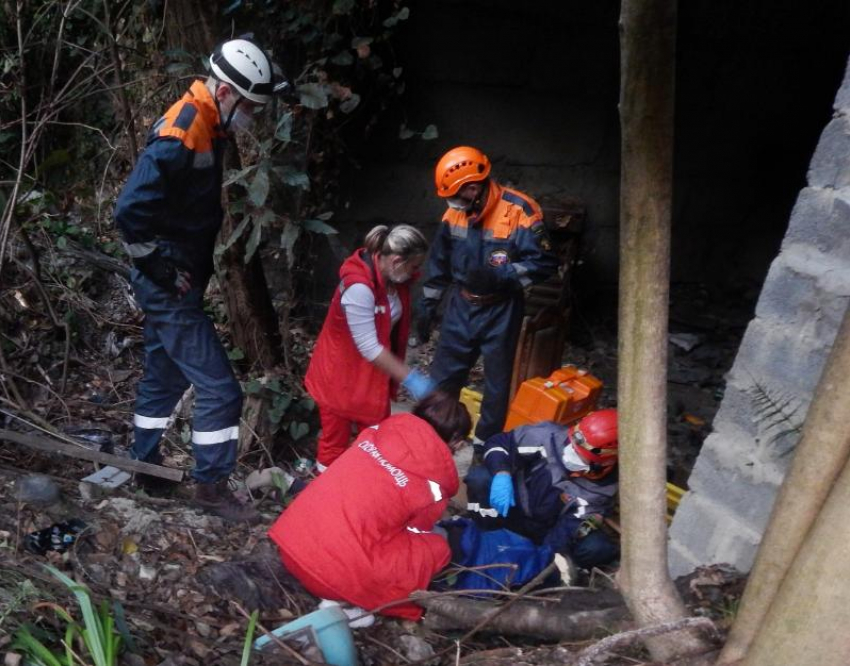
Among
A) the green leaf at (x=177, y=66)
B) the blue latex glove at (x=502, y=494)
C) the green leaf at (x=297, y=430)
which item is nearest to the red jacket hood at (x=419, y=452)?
the blue latex glove at (x=502, y=494)

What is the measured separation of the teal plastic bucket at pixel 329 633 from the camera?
2416 millimetres

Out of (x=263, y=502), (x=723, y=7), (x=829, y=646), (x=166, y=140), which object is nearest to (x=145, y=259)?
(x=166, y=140)

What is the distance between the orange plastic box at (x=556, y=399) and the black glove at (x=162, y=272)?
78.3 inches

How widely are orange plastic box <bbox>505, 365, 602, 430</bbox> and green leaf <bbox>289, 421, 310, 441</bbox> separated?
45.8 inches

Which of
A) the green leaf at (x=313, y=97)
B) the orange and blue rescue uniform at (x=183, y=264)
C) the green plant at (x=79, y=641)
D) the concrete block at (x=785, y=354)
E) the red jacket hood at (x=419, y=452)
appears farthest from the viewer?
the green leaf at (x=313, y=97)

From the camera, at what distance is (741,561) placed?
2654 mm

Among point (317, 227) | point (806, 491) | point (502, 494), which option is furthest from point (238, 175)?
point (806, 491)

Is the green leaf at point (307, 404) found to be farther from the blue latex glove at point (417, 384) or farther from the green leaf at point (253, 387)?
the blue latex glove at point (417, 384)

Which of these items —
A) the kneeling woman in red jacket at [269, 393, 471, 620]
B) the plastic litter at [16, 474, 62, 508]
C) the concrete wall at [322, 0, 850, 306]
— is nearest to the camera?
the kneeling woman in red jacket at [269, 393, 471, 620]

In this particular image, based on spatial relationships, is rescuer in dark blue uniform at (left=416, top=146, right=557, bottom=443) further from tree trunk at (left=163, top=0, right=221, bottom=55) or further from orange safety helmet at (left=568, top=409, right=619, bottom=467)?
tree trunk at (left=163, top=0, right=221, bottom=55)

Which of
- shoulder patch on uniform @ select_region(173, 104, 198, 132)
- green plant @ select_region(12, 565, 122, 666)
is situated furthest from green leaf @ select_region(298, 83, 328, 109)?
green plant @ select_region(12, 565, 122, 666)

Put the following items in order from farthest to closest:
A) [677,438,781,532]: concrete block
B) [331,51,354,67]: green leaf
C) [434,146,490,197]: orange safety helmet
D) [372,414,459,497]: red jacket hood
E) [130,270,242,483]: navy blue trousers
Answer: [331,51,354,67]: green leaf → [434,146,490,197]: orange safety helmet → [130,270,242,483]: navy blue trousers → [372,414,459,497]: red jacket hood → [677,438,781,532]: concrete block

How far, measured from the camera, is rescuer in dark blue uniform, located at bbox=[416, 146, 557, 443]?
4090 mm

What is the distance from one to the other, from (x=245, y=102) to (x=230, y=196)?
52.9 inches
